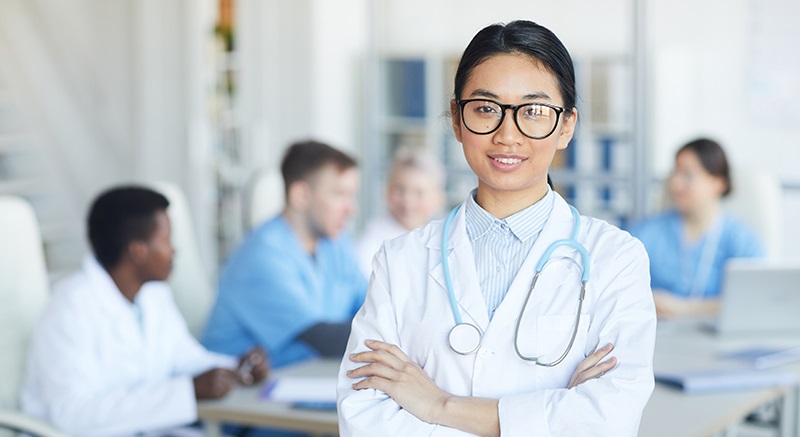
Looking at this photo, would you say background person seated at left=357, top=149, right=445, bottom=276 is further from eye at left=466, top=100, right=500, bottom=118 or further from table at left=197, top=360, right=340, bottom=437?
eye at left=466, top=100, right=500, bottom=118

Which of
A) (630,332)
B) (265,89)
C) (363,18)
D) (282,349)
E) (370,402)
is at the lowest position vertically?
(282,349)

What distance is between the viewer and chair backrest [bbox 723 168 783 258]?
13.2 feet

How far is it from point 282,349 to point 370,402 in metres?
1.56

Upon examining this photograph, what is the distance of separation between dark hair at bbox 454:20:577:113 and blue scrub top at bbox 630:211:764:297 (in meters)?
2.34

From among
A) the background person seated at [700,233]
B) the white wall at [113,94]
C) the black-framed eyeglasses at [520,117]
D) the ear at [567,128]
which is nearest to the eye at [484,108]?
the black-framed eyeglasses at [520,117]

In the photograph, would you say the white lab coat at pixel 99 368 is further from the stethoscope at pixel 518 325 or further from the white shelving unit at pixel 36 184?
the white shelving unit at pixel 36 184

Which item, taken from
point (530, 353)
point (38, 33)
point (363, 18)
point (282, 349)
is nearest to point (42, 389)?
point (282, 349)

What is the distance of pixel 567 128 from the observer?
1.52m

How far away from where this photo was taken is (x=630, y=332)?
4.79 ft

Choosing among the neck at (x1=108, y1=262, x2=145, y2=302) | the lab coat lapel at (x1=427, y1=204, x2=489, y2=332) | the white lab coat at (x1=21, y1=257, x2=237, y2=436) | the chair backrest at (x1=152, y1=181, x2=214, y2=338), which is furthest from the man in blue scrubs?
the lab coat lapel at (x1=427, y1=204, x2=489, y2=332)

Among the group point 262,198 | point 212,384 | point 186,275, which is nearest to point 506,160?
point 212,384

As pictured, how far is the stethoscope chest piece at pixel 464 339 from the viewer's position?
1.46 metres

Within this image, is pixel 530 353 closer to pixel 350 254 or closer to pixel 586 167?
pixel 350 254

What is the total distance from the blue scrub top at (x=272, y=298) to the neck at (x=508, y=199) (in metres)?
1.52
